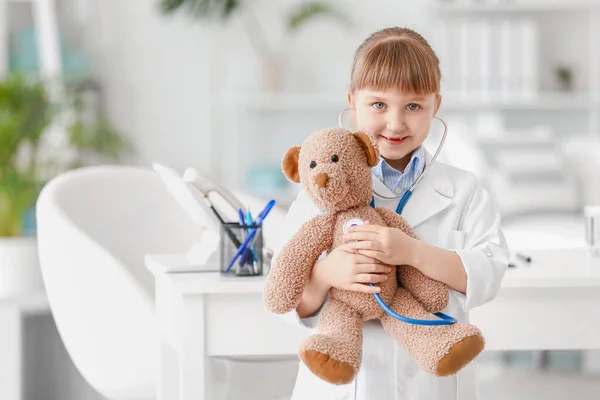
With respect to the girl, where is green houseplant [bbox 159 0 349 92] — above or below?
above

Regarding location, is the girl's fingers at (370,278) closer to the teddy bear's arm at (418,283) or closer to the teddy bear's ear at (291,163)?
the teddy bear's arm at (418,283)

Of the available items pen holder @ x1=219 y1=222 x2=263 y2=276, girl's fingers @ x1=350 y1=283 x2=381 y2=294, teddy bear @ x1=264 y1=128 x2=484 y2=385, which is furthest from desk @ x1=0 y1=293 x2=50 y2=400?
girl's fingers @ x1=350 y1=283 x2=381 y2=294

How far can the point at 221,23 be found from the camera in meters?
4.42

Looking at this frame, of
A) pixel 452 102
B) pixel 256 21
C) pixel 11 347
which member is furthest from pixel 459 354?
pixel 256 21

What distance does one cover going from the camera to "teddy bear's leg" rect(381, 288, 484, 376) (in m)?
1.14

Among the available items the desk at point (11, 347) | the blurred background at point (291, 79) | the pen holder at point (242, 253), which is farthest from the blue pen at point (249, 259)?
the blurred background at point (291, 79)

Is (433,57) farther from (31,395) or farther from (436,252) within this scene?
(31,395)

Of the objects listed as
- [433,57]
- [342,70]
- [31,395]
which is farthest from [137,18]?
[433,57]

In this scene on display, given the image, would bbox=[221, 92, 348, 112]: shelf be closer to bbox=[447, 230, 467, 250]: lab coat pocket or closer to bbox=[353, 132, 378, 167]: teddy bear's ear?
bbox=[447, 230, 467, 250]: lab coat pocket

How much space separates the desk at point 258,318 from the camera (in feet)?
4.99

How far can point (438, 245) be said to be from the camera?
4.44 ft

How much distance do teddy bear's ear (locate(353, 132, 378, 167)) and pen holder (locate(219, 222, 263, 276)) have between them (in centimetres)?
44

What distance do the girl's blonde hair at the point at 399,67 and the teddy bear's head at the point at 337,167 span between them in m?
0.09

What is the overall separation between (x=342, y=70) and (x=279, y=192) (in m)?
0.71
